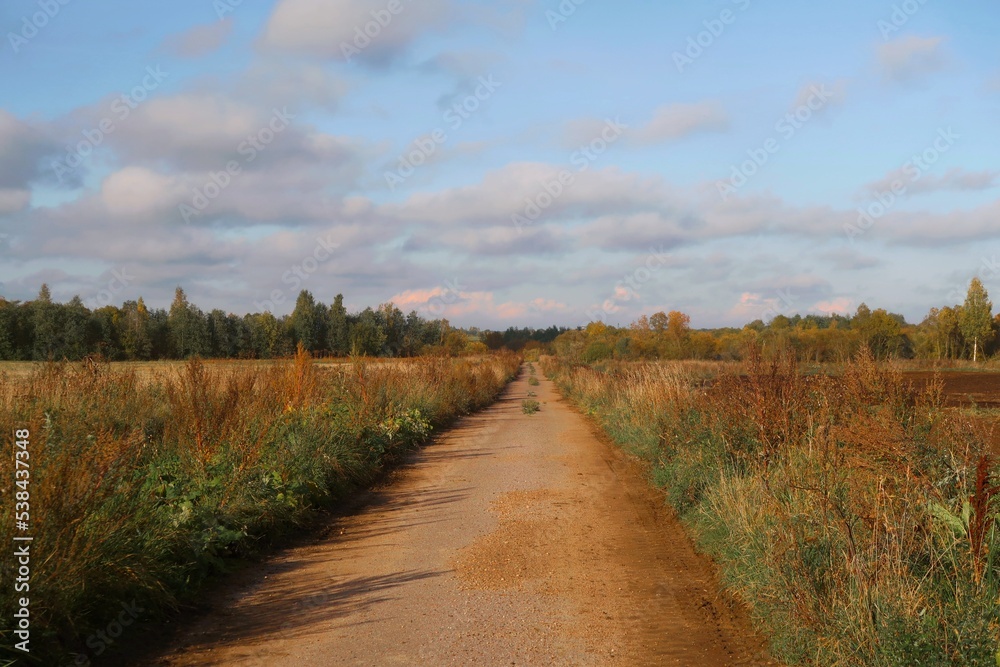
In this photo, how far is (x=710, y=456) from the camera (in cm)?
934

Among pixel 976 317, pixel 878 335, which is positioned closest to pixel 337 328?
pixel 878 335

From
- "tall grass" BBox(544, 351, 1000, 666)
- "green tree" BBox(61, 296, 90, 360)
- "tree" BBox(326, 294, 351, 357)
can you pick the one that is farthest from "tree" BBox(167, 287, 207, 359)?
"tall grass" BBox(544, 351, 1000, 666)

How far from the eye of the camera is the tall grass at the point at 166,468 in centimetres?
457

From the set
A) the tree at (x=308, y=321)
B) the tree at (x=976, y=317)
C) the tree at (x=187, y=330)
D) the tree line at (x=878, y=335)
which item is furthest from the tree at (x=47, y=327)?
the tree at (x=976, y=317)

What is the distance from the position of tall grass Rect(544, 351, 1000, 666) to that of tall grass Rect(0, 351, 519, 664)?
4632 millimetres

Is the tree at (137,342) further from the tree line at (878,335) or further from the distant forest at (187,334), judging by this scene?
the tree line at (878,335)

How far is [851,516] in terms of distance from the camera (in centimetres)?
510

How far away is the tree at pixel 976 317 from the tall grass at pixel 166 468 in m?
71.2

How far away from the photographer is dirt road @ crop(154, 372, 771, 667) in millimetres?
4539

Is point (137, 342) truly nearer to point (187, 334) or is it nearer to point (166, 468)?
point (187, 334)

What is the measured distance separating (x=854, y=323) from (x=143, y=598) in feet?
252

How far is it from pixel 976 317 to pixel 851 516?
3043 inches

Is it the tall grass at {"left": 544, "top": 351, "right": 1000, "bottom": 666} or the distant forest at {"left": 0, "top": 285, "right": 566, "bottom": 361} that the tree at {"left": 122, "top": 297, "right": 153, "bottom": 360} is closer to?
the distant forest at {"left": 0, "top": 285, "right": 566, "bottom": 361}

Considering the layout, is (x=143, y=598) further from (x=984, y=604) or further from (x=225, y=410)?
(x=984, y=604)
